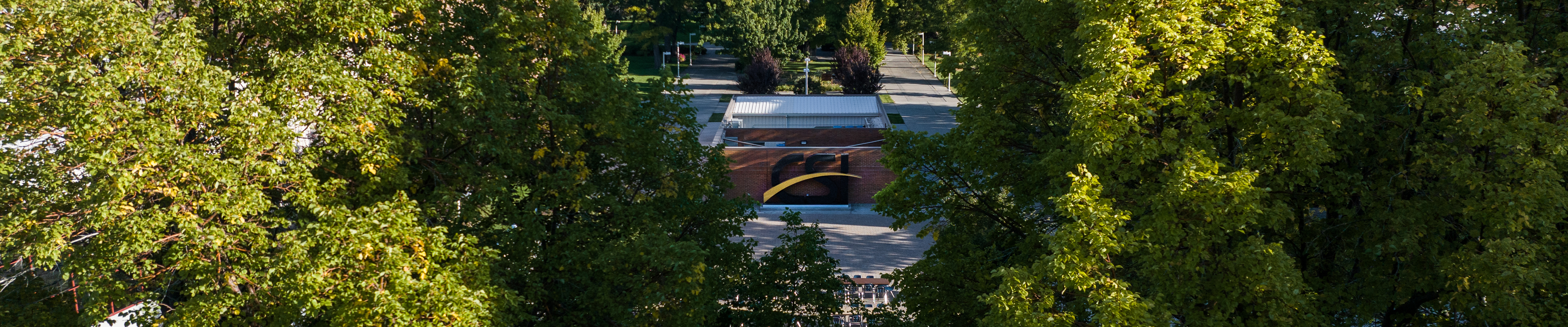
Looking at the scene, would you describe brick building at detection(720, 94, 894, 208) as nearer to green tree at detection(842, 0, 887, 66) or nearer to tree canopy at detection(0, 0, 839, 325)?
tree canopy at detection(0, 0, 839, 325)

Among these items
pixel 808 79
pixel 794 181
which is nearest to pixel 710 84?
pixel 808 79

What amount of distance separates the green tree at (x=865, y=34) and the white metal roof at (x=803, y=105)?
18981 mm

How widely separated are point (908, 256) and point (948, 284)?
36.3 ft

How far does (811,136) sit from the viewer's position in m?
32.0

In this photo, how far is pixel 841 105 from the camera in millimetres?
38094

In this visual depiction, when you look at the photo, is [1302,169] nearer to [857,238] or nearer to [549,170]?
[549,170]

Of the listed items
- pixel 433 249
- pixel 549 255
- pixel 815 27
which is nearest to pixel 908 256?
pixel 549 255

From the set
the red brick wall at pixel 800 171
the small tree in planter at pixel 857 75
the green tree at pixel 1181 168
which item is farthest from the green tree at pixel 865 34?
the green tree at pixel 1181 168

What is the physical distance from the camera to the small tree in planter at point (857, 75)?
50.5m

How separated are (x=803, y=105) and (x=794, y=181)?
9852 mm

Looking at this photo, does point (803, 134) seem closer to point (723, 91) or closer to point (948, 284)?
point (948, 284)

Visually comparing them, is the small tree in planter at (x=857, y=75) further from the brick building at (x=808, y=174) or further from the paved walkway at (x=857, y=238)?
the paved walkway at (x=857, y=238)

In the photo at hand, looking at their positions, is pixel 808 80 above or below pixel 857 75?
below

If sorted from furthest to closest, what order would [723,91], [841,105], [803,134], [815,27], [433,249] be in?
[815,27] → [723,91] → [841,105] → [803,134] → [433,249]
